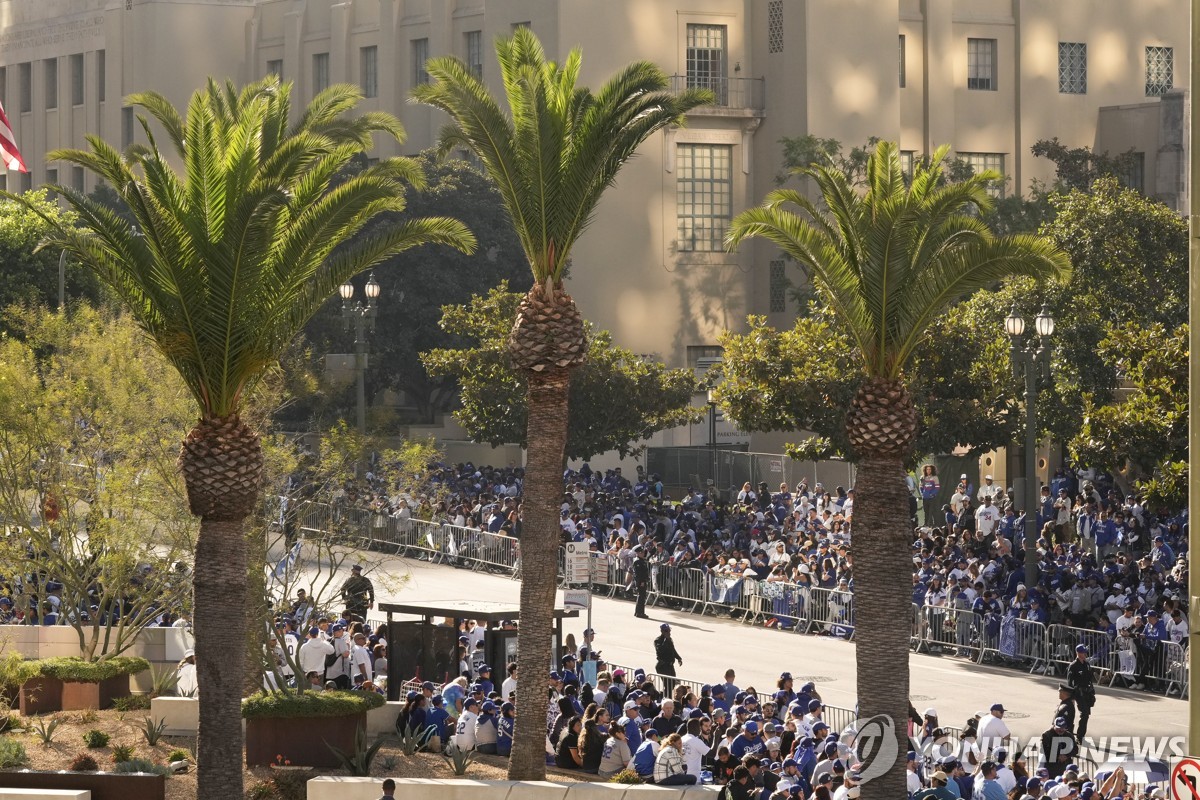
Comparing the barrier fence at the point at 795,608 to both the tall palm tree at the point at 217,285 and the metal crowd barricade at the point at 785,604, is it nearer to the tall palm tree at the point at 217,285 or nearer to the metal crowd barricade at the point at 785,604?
the metal crowd barricade at the point at 785,604

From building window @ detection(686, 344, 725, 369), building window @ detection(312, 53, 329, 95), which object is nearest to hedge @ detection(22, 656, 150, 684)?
building window @ detection(686, 344, 725, 369)

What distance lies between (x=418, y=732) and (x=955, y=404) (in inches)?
743

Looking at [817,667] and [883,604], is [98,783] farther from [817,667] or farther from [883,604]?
[817,667]

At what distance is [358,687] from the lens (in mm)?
24625

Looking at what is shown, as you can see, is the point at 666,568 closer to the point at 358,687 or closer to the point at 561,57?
the point at 358,687

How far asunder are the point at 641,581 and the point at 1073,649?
31.0 ft

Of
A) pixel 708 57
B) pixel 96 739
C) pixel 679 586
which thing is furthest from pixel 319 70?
pixel 96 739

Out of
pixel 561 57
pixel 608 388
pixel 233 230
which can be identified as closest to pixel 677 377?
pixel 608 388

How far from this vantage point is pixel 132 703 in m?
23.8

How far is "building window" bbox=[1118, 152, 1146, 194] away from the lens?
6738cm

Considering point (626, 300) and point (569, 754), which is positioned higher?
point (626, 300)

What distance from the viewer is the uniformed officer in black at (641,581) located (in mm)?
35969

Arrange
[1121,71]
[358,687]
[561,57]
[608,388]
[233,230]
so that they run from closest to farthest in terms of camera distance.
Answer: [233,230], [358,687], [608,388], [561,57], [1121,71]

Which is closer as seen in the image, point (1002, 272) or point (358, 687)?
point (1002, 272)
